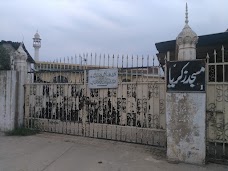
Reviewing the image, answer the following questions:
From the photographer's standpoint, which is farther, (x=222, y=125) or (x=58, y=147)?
(x=58, y=147)

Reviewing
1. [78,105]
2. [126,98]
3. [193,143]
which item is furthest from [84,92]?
[193,143]

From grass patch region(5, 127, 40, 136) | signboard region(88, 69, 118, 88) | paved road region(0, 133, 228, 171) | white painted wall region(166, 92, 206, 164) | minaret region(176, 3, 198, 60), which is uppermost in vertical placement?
minaret region(176, 3, 198, 60)

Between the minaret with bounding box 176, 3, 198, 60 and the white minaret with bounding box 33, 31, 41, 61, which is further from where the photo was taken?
the white minaret with bounding box 33, 31, 41, 61

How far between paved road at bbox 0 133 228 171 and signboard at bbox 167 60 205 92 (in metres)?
1.54

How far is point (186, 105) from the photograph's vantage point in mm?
4945

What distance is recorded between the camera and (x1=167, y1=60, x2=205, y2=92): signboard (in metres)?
4.86

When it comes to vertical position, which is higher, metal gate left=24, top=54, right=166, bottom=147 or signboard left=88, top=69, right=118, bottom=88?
signboard left=88, top=69, right=118, bottom=88

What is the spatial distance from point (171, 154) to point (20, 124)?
16.9ft

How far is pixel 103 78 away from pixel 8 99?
11.1ft

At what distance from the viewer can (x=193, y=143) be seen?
4.86 m

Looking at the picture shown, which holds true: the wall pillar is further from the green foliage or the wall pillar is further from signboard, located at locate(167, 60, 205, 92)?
the green foliage

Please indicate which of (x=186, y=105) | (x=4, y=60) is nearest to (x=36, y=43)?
(x=4, y=60)

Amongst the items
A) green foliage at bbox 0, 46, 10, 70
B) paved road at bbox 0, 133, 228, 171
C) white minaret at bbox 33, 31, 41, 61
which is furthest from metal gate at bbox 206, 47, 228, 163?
white minaret at bbox 33, 31, 41, 61

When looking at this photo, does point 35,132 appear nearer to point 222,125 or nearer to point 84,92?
point 84,92
